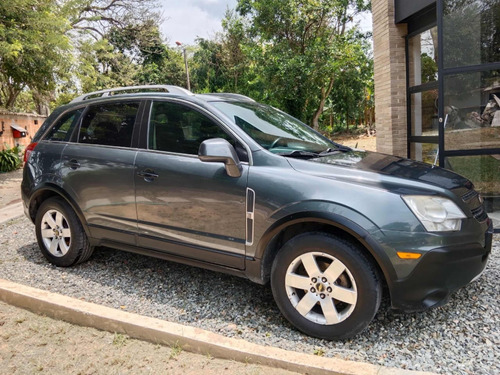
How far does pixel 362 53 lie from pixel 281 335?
16264 mm

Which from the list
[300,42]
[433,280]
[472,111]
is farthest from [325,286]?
[300,42]

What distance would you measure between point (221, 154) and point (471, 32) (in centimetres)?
521

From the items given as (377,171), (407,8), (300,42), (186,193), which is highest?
(300,42)

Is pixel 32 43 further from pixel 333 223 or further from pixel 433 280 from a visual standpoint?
pixel 433 280

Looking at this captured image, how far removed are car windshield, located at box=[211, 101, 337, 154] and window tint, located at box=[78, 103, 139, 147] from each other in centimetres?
92

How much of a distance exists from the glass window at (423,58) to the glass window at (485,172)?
1.59 meters

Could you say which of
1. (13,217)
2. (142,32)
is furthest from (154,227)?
(142,32)

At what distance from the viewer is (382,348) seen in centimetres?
276

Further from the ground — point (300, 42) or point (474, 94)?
point (300, 42)

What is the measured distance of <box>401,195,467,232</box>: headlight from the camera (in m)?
2.64

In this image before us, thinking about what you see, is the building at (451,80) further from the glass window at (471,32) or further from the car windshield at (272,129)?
the car windshield at (272,129)

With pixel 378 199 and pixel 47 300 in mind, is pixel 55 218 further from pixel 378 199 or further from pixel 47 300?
pixel 378 199

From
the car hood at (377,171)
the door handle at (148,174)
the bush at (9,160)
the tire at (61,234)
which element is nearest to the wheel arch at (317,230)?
the car hood at (377,171)

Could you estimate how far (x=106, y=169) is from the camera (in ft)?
12.7
